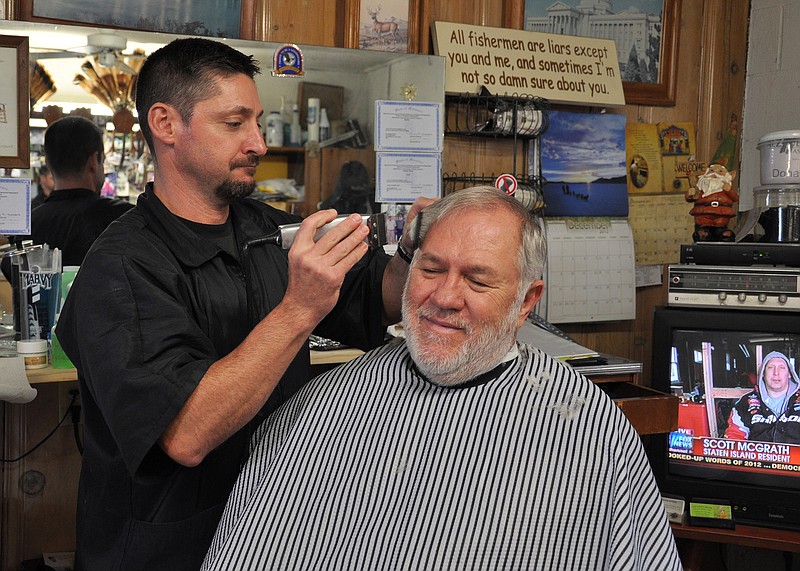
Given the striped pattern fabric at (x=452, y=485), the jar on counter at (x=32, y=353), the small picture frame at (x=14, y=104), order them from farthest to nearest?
the small picture frame at (x=14, y=104), the jar on counter at (x=32, y=353), the striped pattern fabric at (x=452, y=485)

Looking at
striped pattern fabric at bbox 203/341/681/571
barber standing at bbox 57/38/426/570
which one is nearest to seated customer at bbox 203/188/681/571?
striped pattern fabric at bbox 203/341/681/571

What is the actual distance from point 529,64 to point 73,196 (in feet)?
5.52

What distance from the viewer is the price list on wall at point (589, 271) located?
341cm

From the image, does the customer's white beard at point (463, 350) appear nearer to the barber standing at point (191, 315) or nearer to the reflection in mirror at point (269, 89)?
the barber standing at point (191, 315)

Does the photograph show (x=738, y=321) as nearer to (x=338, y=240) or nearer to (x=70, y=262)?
(x=338, y=240)

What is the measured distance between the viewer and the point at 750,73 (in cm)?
367

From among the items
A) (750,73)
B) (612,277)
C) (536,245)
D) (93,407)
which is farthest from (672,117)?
(93,407)

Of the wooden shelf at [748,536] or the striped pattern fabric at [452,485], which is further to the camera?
the wooden shelf at [748,536]

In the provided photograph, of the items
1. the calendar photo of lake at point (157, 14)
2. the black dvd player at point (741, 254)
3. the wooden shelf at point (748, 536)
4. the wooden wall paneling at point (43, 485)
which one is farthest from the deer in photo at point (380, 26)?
the wooden shelf at point (748, 536)

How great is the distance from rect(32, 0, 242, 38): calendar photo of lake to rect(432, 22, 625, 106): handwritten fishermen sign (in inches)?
29.4

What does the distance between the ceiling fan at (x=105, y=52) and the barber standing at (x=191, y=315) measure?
104 centimetres

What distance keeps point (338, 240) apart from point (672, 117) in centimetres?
260

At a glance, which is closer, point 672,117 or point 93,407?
point 93,407

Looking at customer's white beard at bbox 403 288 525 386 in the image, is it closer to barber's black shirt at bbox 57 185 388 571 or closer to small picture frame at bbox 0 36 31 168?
barber's black shirt at bbox 57 185 388 571
